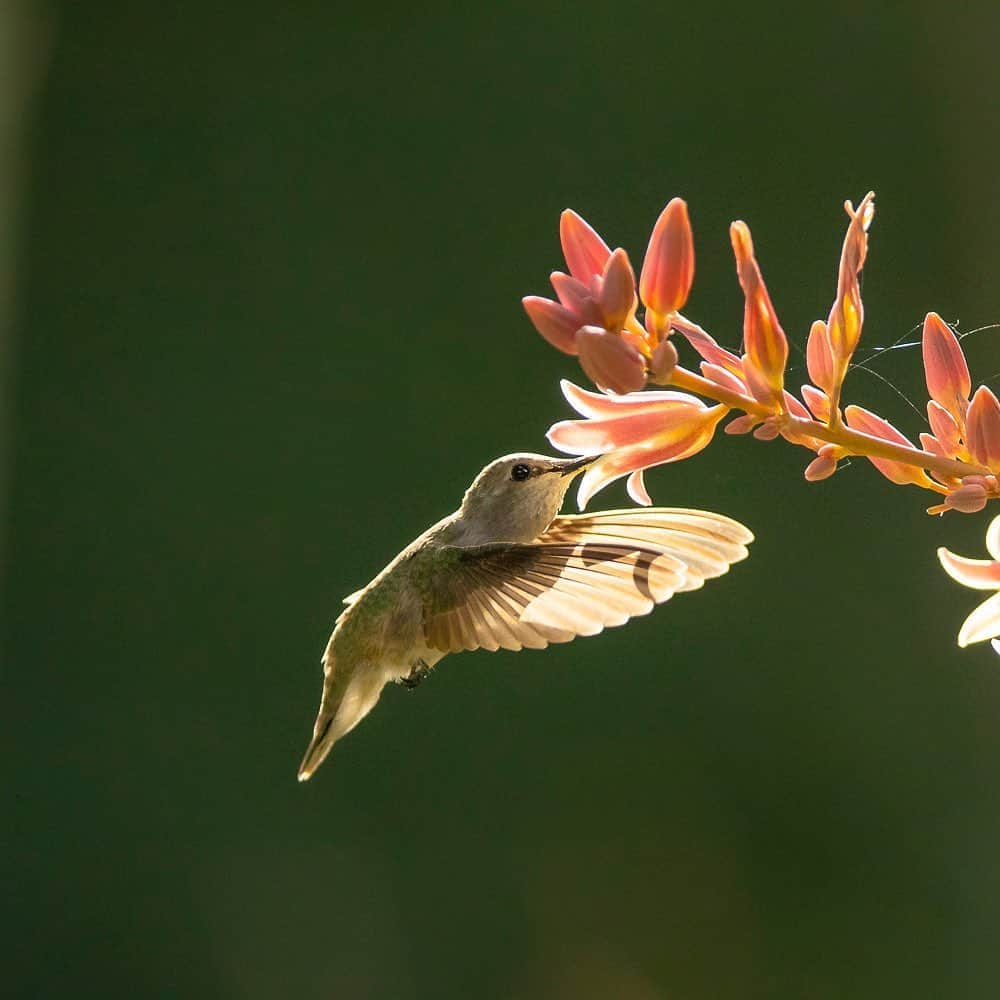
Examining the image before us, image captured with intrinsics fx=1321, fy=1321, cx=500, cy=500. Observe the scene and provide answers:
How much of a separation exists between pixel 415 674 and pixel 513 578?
254 millimetres

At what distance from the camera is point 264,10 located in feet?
12.7

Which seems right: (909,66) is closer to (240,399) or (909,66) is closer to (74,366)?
(240,399)

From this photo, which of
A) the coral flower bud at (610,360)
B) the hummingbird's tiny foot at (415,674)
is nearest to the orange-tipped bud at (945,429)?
the coral flower bud at (610,360)

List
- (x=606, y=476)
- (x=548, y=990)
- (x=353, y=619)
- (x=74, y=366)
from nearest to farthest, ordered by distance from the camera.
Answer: (x=606, y=476) < (x=353, y=619) < (x=548, y=990) < (x=74, y=366)

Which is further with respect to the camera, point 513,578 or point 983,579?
point 513,578

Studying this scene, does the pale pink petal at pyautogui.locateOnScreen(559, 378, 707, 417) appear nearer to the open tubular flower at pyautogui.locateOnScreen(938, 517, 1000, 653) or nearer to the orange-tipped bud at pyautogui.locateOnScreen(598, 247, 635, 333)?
the orange-tipped bud at pyautogui.locateOnScreen(598, 247, 635, 333)

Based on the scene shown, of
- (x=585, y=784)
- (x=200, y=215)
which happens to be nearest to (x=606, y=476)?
(x=585, y=784)

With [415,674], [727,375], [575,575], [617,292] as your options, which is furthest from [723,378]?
[415,674]

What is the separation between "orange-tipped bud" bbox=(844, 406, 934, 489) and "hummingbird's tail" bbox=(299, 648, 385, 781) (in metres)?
0.74

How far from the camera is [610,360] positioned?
2.58ft

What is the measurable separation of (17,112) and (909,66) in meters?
2.64

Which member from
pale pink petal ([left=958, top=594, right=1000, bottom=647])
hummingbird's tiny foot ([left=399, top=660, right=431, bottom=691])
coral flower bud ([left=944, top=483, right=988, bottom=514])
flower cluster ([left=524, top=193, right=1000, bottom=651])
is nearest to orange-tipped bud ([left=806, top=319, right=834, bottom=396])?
flower cluster ([left=524, top=193, right=1000, bottom=651])

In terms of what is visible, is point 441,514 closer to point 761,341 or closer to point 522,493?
point 522,493

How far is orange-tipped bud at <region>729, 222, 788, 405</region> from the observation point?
2.77ft
